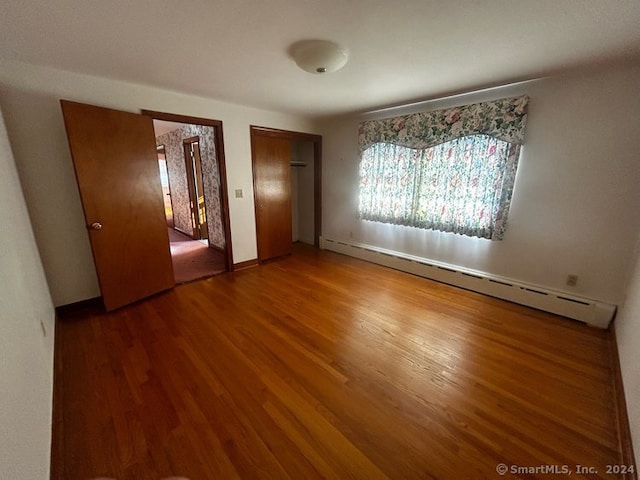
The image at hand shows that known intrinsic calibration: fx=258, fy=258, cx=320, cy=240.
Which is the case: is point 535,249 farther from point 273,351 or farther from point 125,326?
point 125,326

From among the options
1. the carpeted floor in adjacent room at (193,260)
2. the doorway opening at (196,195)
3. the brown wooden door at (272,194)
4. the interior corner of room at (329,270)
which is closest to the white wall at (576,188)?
the interior corner of room at (329,270)

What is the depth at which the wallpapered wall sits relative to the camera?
405cm

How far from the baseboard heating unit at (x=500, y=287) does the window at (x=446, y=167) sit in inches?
18.5

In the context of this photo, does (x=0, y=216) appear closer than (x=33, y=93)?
Yes

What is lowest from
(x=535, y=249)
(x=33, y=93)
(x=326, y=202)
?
(x=535, y=249)

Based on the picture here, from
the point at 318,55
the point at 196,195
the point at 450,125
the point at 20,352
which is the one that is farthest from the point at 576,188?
the point at 196,195

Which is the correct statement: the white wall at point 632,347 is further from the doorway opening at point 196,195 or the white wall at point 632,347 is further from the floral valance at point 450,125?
the doorway opening at point 196,195

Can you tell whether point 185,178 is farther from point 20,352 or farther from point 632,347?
point 632,347

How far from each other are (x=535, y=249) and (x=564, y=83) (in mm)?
1462

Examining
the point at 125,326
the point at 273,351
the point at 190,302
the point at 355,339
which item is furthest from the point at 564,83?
the point at 125,326

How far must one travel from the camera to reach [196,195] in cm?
510

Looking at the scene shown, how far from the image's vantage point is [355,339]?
208 centimetres

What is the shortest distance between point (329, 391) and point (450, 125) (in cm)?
283

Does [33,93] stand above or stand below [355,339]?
above
